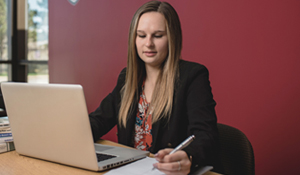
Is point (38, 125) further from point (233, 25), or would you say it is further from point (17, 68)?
point (17, 68)

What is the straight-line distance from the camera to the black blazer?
3.67 ft

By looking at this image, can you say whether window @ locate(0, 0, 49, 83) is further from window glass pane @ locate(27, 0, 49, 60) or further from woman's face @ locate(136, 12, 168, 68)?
woman's face @ locate(136, 12, 168, 68)

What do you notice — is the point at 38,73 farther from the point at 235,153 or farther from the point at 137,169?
the point at 137,169

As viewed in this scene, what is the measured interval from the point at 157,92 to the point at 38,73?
387cm

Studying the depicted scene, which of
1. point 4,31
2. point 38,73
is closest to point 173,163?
point 38,73

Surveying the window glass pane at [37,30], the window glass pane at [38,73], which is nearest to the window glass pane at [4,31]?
the window glass pane at [37,30]

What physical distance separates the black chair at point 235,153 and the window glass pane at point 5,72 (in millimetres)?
4597

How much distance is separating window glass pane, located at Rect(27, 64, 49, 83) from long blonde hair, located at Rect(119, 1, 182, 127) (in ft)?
11.6

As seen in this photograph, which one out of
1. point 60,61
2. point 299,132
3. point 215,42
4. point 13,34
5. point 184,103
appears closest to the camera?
point 184,103

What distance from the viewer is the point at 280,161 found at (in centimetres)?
185

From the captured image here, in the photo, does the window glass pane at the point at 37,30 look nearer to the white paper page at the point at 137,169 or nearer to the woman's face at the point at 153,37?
the woman's face at the point at 153,37

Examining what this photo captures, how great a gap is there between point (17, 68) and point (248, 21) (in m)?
4.23

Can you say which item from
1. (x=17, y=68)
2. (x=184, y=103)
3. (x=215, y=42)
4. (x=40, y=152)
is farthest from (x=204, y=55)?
(x=17, y=68)

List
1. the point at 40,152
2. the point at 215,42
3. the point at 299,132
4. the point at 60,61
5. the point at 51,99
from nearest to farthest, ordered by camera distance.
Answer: the point at 51,99 < the point at 40,152 < the point at 299,132 < the point at 215,42 < the point at 60,61
